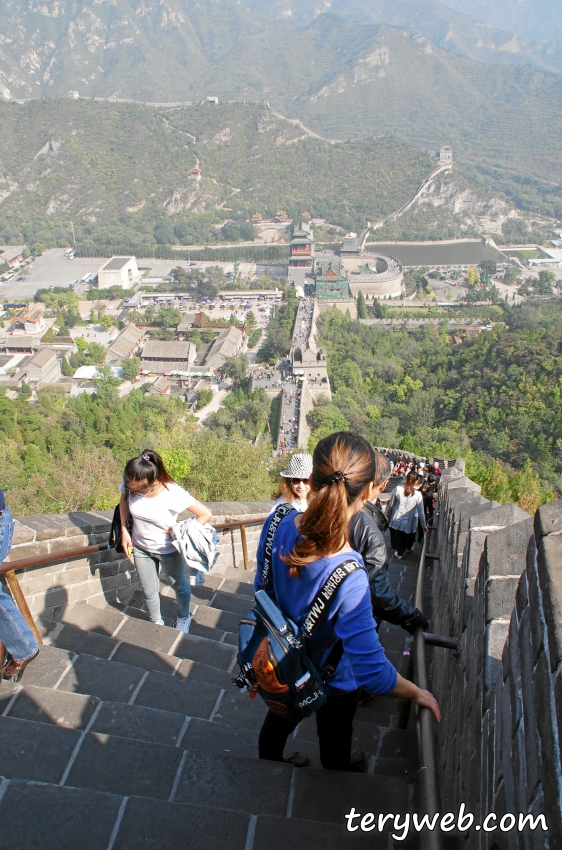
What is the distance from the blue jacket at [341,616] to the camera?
1.80m

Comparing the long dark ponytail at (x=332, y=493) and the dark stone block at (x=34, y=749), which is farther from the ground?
the long dark ponytail at (x=332, y=493)

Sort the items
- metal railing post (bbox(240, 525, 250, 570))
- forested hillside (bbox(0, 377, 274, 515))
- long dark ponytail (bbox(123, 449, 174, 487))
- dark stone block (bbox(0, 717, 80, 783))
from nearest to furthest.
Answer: dark stone block (bbox(0, 717, 80, 783)) → long dark ponytail (bbox(123, 449, 174, 487)) → metal railing post (bbox(240, 525, 250, 570)) → forested hillside (bbox(0, 377, 274, 515))

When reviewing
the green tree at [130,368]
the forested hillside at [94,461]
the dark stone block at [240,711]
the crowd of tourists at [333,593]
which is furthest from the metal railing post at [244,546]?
the green tree at [130,368]

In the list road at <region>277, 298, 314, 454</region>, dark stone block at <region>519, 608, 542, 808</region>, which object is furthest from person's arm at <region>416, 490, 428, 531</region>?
road at <region>277, 298, 314, 454</region>

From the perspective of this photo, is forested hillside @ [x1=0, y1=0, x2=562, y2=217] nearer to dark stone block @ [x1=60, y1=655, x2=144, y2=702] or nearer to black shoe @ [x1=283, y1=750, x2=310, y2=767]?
dark stone block @ [x1=60, y1=655, x2=144, y2=702]

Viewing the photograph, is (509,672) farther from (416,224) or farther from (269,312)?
(416,224)

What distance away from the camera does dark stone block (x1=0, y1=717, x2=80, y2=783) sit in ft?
7.15

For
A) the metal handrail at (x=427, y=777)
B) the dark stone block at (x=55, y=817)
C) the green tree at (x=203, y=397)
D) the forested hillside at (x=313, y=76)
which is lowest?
the green tree at (x=203, y=397)

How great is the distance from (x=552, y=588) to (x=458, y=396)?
32270 millimetres

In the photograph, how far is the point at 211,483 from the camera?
12.0m

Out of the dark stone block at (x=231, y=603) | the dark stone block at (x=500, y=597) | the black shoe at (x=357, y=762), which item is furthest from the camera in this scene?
the dark stone block at (x=231, y=603)

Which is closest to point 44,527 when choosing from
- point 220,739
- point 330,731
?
point 220,739

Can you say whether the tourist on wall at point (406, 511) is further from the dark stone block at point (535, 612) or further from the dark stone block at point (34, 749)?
the dark stone block at point (535, 612)

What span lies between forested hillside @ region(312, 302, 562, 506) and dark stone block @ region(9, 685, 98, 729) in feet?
56.7
